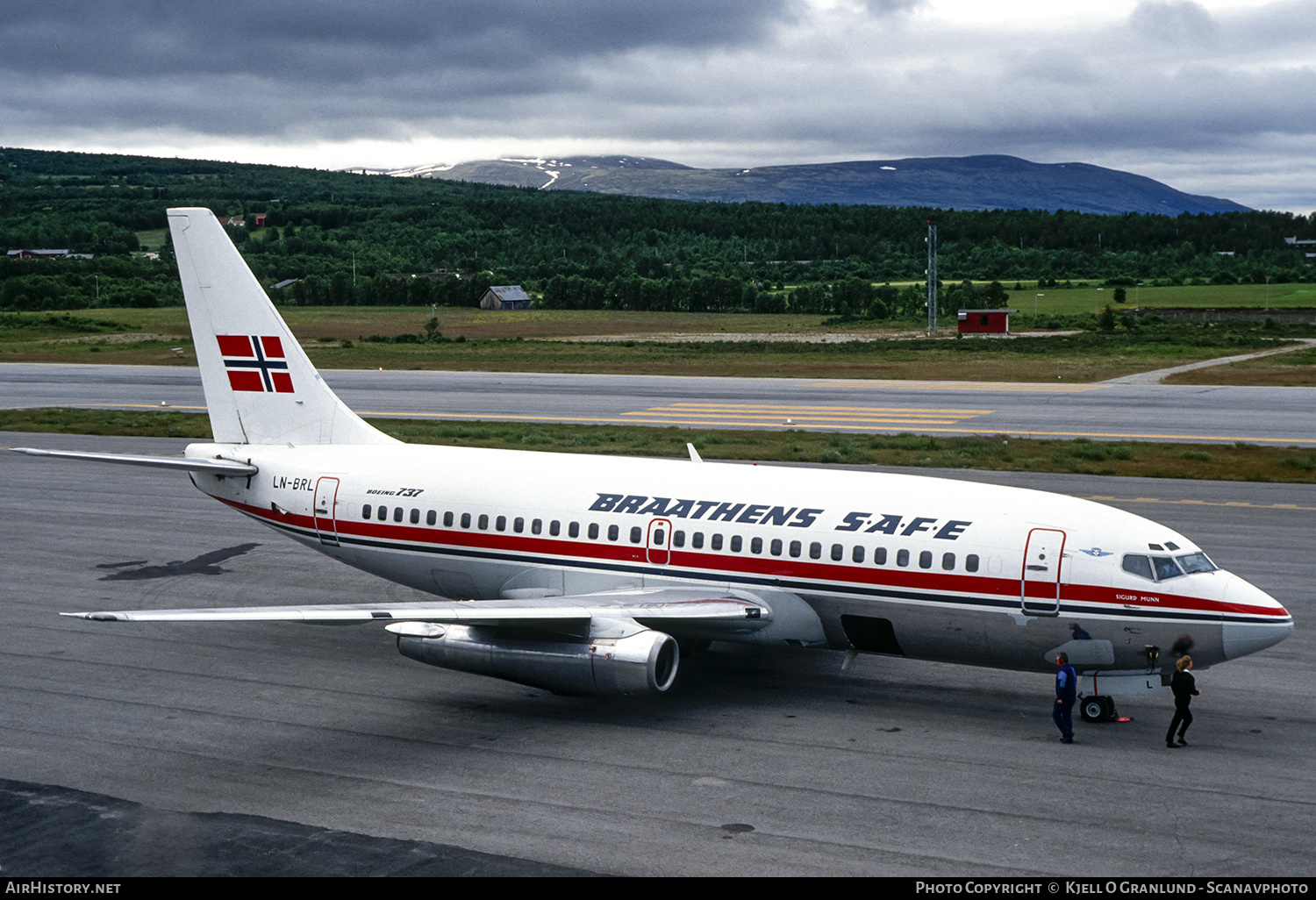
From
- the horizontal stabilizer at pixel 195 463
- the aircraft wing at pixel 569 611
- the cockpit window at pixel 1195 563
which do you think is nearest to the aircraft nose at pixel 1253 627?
the cockpit window at pixel 1195 563

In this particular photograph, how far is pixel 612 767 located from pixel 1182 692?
983 cm

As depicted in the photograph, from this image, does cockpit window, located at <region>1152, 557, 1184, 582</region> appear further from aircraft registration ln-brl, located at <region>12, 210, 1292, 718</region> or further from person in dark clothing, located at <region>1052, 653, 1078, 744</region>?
person in dark clothing, located at <region>1052, 653, 1078, 744</region>

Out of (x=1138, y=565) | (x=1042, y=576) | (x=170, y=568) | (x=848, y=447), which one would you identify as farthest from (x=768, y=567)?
(x=848, y=447)

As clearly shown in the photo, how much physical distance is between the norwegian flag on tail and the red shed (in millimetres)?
109598

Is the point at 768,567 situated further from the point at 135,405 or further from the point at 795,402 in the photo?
the point at 135,405

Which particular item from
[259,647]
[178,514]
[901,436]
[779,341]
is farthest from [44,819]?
[779,341]

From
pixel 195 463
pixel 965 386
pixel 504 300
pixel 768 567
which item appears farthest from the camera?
pixel 504 300

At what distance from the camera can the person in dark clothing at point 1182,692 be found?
20531mm

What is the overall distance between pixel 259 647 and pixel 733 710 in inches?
472

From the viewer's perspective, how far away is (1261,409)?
6869 cm

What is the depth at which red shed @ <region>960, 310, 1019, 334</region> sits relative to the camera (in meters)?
130

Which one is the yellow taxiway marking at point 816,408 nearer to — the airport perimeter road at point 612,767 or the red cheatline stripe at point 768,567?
the airport perimeter road at point 612,767

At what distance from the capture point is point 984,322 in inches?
5167

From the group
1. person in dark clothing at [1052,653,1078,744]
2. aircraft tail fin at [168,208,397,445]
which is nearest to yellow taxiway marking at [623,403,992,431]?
aircraft tail fin at [168,208,397,445]
